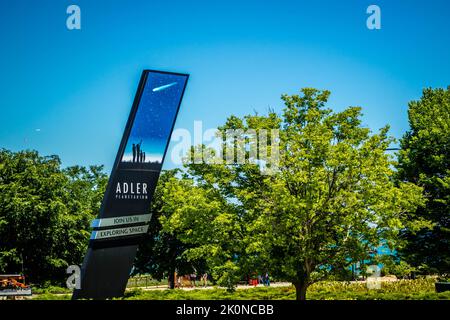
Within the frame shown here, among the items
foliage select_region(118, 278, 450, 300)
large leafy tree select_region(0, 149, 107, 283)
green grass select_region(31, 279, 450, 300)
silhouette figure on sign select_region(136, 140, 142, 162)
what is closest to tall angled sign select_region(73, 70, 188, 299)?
silhouette figure on sign select_region(136, 140, 142, 162)

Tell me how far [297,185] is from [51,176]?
19.9m

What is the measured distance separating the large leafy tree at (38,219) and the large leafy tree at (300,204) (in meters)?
14.2

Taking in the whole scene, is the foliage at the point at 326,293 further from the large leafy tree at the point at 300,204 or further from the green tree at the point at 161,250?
the green tree at the point at 161,250

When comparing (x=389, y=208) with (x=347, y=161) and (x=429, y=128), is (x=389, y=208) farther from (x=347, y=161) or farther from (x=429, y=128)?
(x=429, y=128)

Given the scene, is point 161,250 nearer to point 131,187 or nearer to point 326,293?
point 326,293

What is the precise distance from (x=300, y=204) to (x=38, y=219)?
20.7 m

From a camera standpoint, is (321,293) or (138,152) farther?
(321,293)

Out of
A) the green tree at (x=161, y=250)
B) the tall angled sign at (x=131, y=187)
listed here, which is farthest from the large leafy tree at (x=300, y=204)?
the green tree at (x=161, y=250)

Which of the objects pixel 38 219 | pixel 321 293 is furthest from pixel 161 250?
pixel 321 293

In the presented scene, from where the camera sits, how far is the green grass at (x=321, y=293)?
23.4m

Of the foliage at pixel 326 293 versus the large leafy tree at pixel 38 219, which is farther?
the large leafy tree at pixel 38 219

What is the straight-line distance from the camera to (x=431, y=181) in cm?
2933

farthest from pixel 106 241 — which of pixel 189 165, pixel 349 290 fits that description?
pixel 349 290

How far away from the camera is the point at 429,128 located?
3244 cm
